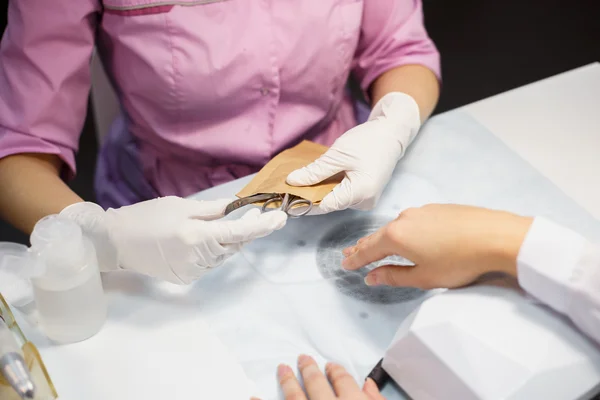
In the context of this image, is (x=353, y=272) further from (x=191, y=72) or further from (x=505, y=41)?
(x=505, y=41)

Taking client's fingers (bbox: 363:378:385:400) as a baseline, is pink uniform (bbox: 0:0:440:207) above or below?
above

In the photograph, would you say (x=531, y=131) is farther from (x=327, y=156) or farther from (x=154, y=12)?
(x=154, y=12)

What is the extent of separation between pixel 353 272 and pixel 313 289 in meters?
0.06

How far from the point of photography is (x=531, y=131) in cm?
98

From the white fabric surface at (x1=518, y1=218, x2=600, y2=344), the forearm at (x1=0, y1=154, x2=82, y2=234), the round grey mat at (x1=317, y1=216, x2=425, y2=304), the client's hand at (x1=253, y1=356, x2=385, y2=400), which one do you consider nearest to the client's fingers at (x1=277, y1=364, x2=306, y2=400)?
the client's hand at (x1=253, y1=356, x2=385, y2=400)

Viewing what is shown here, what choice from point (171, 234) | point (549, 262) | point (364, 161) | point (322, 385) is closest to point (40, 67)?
point (171, 234)

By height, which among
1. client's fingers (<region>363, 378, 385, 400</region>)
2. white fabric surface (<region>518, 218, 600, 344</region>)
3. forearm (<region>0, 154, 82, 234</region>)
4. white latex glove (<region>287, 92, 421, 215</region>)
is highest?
white fabric surface (<region>518, 218, 600, 344</region>)

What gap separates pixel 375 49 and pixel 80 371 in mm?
730

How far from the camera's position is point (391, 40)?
3.48 feet

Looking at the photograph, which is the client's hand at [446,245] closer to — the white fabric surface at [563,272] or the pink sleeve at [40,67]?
the white fabric surface at [563,272]

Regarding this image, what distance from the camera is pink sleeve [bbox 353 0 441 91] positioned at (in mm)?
1030

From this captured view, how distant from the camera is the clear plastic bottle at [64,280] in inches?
24.2

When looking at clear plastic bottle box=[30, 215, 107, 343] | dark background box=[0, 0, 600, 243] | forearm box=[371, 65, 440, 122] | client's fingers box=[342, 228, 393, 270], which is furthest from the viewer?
dark background box=[0, 0, 600, 243]

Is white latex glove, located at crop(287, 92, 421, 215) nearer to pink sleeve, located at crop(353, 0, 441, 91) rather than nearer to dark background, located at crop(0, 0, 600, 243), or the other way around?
pink sleeve, located at crop(353, 0, 441, 91)
